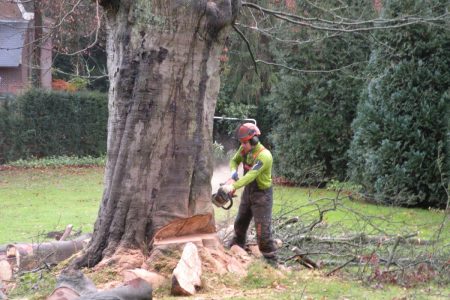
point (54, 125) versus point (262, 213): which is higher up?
point (262, 213)

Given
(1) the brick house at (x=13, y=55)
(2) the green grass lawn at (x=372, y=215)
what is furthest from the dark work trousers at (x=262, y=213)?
(1) the brick house at (x=13, y=55)

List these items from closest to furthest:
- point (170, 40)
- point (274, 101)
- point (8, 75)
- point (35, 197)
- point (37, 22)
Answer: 1. point (170, 40)
2. point (35, 197)
3. point (274, 101)
4. point (37, 22)
5. point (8, 75)

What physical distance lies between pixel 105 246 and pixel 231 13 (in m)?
2.88

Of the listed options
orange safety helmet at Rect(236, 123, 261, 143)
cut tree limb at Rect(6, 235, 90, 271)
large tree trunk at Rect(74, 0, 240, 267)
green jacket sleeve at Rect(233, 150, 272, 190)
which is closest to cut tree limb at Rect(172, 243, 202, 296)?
large tree trunk at Rect(74, 0, 240, 267)

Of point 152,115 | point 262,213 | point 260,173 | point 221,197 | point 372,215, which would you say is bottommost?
point 372,215

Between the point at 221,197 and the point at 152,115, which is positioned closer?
the point at 152,115

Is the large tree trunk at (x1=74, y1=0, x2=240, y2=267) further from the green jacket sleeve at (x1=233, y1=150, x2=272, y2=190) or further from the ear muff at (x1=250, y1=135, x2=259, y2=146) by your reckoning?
the ear muff at (x1=250, y1=135, x2=259, y2=146)

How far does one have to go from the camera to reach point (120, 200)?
7973 mm

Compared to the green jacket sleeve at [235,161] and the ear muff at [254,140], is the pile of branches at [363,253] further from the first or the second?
the ear muff at [254,140]

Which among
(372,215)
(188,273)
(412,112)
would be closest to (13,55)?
(412,112)

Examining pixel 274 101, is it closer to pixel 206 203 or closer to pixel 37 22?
pixel 37 22

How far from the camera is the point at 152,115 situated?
26.0 ft

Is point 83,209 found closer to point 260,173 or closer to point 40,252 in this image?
point 40,252

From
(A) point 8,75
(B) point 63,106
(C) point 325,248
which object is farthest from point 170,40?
(A) point 8,75
